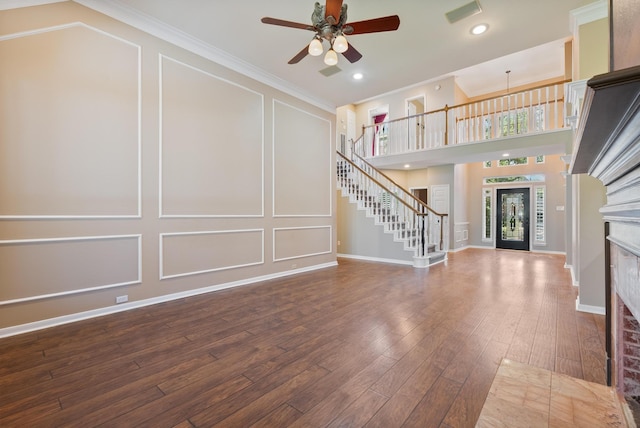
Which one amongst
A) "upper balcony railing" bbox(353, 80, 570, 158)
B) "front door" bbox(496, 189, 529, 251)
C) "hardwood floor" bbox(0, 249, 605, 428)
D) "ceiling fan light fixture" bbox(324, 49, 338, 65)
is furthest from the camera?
"front door" bbox(496, 189, 529, 251)

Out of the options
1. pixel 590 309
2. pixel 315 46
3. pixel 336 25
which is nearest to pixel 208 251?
pixel 315 46

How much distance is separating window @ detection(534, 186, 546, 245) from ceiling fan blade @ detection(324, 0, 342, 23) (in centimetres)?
857

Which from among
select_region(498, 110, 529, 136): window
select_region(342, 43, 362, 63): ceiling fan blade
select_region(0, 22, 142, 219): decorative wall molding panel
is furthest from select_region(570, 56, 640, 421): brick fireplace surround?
select_region(498, 110, 529, 136): window

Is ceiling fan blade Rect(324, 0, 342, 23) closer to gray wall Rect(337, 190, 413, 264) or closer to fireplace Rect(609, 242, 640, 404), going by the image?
fireplace Rect(609, 242, 640, 404)

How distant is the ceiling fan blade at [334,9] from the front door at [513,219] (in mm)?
8591

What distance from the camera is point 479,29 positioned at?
133 inches

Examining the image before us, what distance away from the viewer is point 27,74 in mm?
2576

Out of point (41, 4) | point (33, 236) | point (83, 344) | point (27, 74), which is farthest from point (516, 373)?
point (41, 4)

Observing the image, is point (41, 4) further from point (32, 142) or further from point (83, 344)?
point (83, 344)

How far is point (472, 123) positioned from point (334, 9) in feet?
18.8

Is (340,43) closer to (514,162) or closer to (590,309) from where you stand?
(590,309)

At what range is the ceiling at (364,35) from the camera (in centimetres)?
303

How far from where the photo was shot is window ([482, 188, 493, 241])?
29.8ft

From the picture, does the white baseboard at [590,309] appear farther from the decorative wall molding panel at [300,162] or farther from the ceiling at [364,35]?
the decorative wall molding panel at [300,162]
